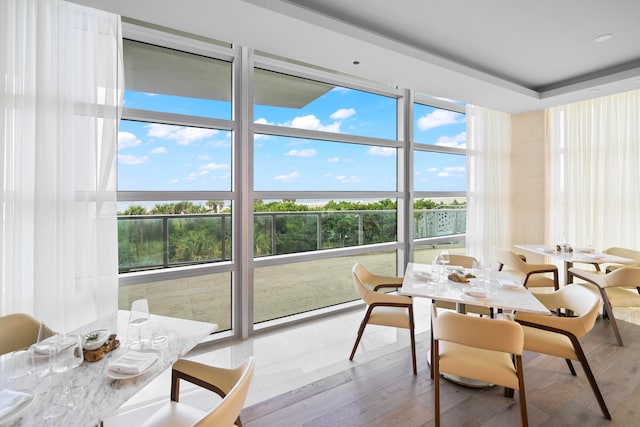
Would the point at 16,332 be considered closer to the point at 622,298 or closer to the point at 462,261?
the point at 462,261

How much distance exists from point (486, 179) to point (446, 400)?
3948 millimetres

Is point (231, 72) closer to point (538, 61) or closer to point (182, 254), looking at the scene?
point (182, 254)

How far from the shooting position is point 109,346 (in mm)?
1482

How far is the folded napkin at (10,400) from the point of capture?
1.03 meters

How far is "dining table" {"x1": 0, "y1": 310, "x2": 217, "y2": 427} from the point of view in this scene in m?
1.03

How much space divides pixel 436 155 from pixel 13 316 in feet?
17.0

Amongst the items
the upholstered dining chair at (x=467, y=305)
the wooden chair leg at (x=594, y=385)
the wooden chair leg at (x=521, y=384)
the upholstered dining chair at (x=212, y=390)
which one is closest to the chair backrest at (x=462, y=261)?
the upholstered dining chair at (x=467, y=305)

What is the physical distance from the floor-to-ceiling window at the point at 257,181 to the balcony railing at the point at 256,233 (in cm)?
1

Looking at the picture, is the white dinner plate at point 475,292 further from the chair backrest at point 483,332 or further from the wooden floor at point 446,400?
the wooden floor at point 446,400

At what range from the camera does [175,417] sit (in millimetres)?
1380

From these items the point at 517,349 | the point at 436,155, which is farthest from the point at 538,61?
the point at 517,349

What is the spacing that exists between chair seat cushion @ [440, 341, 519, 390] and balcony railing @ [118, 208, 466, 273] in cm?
214

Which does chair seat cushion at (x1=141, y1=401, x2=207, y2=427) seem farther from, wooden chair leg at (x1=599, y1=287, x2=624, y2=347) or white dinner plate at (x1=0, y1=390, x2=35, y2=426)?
wooden chair leg at (x1=599, y1=287, x2=624, y2=347)

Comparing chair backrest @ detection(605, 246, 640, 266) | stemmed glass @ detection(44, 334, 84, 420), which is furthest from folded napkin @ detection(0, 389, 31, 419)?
chair backrest @ detection(605, 246, 640, 266)
